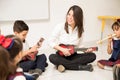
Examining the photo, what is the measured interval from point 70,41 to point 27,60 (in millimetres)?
419

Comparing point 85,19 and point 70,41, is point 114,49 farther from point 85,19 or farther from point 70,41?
point 85,19

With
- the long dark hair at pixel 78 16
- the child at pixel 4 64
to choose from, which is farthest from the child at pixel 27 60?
the child at pixel 4 64

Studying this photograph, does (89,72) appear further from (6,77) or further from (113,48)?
(6,77)

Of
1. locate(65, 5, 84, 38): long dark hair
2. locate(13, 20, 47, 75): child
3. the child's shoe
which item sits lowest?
the child's shoe

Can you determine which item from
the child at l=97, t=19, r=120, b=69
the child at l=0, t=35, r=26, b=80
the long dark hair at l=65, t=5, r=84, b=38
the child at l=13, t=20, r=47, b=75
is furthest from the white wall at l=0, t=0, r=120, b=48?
the child at l=0, t=35, r=26, b=80

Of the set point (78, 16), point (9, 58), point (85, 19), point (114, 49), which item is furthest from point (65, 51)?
point (85, 19)

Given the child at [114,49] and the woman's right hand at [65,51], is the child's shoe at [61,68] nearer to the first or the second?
the woman's right hand at [65,51]

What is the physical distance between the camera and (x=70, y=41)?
2125mm

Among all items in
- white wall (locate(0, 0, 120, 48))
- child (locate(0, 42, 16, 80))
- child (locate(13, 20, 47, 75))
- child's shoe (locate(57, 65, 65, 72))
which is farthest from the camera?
white wall (locate(0, 0, 120, 48))

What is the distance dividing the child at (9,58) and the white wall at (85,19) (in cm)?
158

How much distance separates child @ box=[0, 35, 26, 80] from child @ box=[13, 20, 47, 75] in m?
0.79

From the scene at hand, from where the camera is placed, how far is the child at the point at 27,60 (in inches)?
75.2

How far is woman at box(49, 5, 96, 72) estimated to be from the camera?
6.82ft

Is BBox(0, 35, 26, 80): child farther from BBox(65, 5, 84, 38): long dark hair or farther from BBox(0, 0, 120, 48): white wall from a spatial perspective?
BBox(0, 0, 120, 48): white wall
